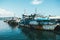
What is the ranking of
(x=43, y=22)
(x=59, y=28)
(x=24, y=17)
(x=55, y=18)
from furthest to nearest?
1. (x=24, y=17)
2. (x=55, y=18)
3. (x=43, y=22)
4. (x=59, y=28)

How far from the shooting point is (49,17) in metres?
15.5

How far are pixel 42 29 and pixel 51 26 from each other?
842 mm

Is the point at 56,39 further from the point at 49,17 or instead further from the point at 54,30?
the point at 49,17

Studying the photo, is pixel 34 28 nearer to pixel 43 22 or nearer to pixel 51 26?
pixel 43 22

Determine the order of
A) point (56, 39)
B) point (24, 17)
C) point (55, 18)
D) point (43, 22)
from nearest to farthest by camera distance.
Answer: point (56, 39)
point (43, 22)
point (55, 18)
point (24, 17)

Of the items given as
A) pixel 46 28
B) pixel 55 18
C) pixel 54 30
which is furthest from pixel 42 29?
pixel 55 18

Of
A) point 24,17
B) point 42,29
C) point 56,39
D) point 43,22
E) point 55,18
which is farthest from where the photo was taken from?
point 24,17

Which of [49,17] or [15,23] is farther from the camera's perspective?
[15,23]

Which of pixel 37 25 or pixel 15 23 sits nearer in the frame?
pixel 37 25

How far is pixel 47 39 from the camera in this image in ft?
29.1

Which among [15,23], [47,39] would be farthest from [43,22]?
[15,23]

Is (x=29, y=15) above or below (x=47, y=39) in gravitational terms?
above

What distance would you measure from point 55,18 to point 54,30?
125 inches

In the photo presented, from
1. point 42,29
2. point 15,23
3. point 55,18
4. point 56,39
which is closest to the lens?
point 56,39
